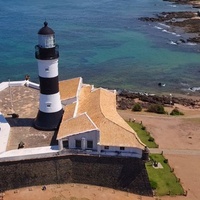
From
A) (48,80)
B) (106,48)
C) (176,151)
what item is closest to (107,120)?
(48,80)

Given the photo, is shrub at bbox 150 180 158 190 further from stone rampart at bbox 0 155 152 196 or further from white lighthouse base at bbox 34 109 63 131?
white lighthouse base at bbox 34 109 63 131

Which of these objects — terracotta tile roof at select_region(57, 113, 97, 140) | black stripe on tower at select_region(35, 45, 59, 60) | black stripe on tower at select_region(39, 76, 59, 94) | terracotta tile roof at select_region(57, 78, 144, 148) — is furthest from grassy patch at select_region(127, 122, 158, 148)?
black stripe on tower at select_region(35, 45, 59, 60)

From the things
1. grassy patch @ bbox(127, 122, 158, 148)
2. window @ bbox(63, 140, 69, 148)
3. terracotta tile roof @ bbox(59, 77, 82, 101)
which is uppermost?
terracotta tile roof @ bbox(59, 77, 82, 101)

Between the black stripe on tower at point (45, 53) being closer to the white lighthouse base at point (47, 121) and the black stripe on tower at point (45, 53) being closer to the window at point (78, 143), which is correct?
the white lighthouse base at point (47, 121)

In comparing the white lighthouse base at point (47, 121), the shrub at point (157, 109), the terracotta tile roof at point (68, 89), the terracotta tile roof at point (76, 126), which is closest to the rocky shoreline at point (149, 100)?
the shrub at point (157, 109)

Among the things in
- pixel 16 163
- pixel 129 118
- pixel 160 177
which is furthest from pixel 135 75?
pixel 16 163

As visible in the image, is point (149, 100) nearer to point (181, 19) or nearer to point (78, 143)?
point (78, 143)

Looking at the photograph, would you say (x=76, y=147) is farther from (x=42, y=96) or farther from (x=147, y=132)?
(x=147, y=132)

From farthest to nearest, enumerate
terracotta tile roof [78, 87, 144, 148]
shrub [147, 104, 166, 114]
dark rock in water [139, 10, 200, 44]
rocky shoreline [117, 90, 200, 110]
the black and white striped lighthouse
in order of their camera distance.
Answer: dark rock in water [139, 10, 200, 44] < rocky shoreline [117, 90, 200, 110] < shrub [147, 104, 166, 114] < the black and white striped lighthouse < terracotta tile roof [78, 87, 144, 148]
